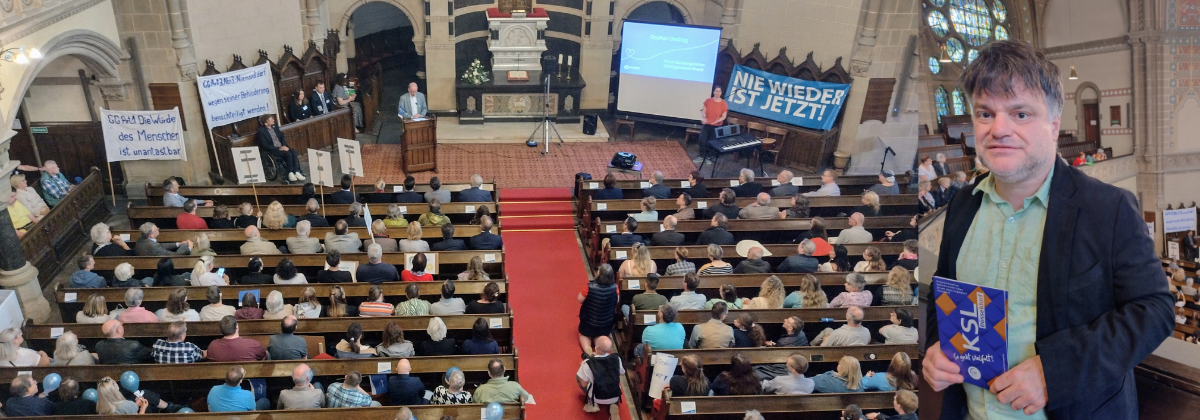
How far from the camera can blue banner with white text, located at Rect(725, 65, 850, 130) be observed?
44.3 ft

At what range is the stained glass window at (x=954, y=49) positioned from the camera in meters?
2.09

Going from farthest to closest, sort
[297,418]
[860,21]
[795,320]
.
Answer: [860,21], [795,320], [297,418]

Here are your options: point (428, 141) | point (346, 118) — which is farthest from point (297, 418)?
point (346, 118)

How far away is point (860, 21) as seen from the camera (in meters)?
13.3

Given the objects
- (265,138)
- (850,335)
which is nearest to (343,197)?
(265,138)

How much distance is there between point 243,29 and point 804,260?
9304mm

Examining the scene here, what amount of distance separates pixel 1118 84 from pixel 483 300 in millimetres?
5977

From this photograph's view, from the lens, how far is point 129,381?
6.23 meters

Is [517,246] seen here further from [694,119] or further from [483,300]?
[694,119]

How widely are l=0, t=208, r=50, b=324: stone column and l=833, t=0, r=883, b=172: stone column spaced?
11239mm

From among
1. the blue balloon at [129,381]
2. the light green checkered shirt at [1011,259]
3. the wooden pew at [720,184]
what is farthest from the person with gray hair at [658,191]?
the light green checkered shirt at [1011,259]

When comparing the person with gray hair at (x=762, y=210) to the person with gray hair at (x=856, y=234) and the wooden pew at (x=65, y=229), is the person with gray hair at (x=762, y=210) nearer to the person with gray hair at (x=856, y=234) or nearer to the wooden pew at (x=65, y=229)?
the person with gray hair at (x=856, y=234)

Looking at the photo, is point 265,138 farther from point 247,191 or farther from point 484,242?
point 484,242

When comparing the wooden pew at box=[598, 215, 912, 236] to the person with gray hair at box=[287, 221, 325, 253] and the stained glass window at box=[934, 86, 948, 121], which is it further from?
the stained glass window at box=[934, 86, 948, 121]
